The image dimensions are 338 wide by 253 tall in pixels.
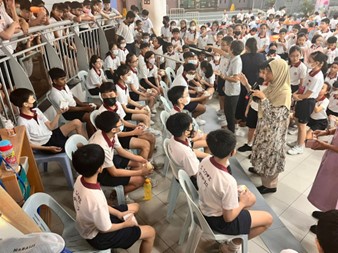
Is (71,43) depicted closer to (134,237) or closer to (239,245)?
(134,237)

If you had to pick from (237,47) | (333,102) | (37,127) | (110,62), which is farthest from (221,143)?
(110,62)

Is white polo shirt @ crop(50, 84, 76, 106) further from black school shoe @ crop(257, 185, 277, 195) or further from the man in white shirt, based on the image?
the man in white shirt

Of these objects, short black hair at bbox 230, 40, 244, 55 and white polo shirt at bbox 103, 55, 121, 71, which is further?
white polo shirt at bbox 103, 55, 121, 71

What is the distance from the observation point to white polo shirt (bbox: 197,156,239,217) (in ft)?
5.18

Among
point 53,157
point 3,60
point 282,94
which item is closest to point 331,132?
point 282,94

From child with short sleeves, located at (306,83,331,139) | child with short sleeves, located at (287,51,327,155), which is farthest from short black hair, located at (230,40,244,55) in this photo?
child with short sleeves, located at (306,83,331,139)

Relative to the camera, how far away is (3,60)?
254 cm

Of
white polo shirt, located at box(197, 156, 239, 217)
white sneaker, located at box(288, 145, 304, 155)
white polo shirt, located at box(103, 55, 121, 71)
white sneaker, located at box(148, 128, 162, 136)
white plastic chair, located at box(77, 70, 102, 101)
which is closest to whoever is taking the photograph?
white polo shirt, located at box(197, 156, 239, 217)

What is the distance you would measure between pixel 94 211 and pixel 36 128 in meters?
1.43

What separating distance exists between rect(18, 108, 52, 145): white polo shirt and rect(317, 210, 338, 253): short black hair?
2.46 meters

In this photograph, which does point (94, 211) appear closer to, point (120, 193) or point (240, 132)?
point (120, 193)

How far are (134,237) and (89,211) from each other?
40cm

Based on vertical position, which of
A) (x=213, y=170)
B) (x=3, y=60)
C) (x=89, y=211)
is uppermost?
(x=3, y=60)

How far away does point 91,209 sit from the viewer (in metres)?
1.51
